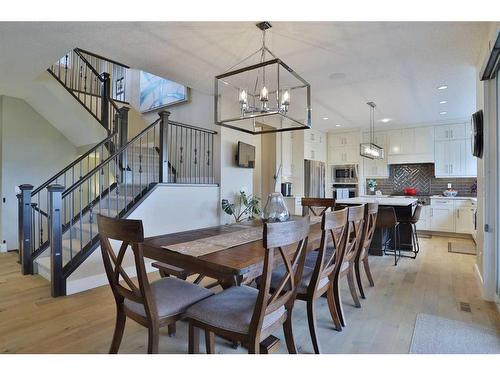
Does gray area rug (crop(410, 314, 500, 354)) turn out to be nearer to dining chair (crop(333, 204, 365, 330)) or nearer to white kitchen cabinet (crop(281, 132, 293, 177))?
dining chair (crop(333, 204, 365, 330))

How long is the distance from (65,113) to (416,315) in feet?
19.2

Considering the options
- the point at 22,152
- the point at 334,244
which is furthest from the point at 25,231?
the point at 334,244

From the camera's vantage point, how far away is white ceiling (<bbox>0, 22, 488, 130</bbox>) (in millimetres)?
2594

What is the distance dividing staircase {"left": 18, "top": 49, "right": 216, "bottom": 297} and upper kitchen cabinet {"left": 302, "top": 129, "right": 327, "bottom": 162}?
285cm

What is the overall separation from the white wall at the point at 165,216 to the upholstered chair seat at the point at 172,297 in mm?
1627

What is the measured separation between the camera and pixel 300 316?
2.38 meters

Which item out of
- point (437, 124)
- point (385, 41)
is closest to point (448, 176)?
point (437, 124)

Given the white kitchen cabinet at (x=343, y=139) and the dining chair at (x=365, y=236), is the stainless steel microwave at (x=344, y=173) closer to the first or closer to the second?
the white kitchen cabinet at (x=343, y=139)

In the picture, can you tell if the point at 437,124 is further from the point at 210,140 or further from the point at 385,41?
the point at 210,140

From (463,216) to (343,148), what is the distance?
3063 millimetres

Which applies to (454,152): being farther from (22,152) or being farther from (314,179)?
(22,152)

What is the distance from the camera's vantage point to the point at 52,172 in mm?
5297

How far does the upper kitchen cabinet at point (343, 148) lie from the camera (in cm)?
725
